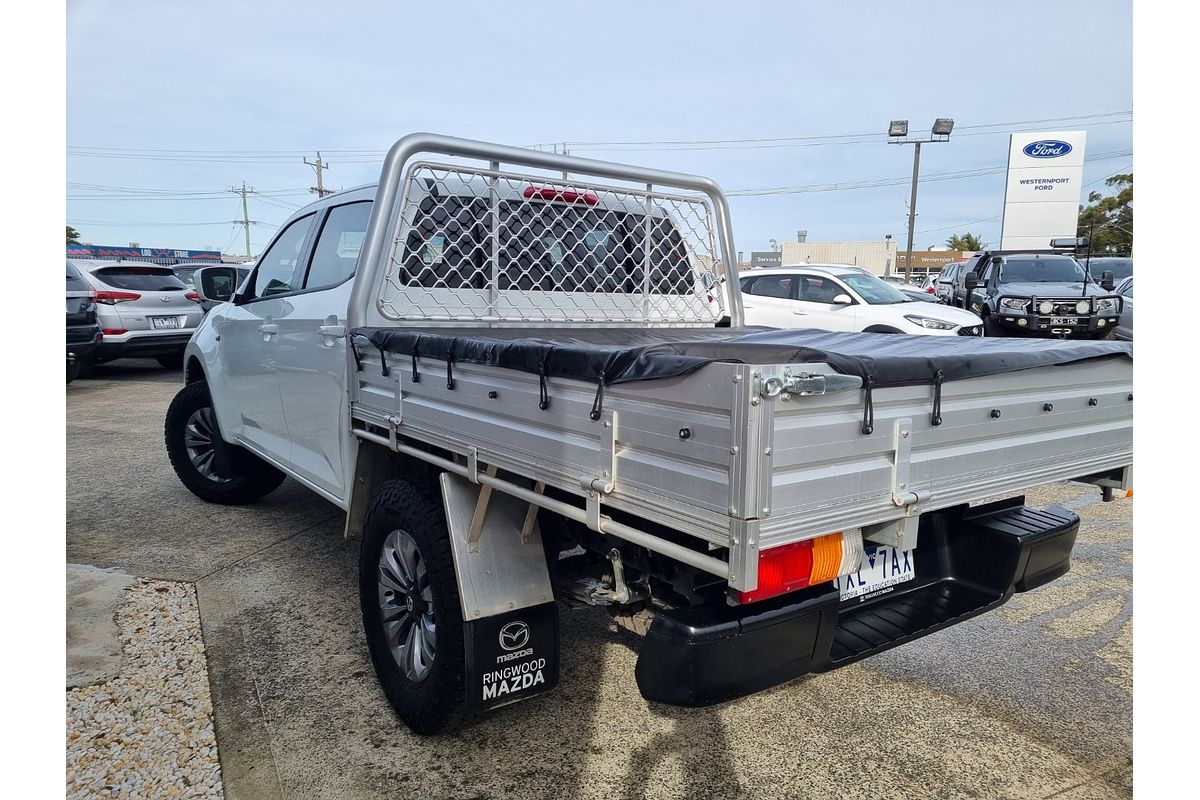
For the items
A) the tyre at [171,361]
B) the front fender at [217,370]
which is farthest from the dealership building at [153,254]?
the front fender at [217,370]

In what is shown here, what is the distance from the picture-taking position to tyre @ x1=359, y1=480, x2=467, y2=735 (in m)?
2.51

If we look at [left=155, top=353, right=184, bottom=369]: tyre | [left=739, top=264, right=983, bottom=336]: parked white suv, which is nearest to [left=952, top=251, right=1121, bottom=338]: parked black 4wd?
[left=739, top=264, right=983, bottom=336]: parked white suv

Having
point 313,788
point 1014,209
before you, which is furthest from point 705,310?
point 1014,209

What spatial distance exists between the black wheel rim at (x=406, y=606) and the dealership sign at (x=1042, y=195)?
2248cm

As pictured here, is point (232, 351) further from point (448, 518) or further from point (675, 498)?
point (675, 498)

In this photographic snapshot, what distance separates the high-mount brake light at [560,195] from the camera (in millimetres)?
3738

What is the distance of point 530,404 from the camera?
7.15 feet

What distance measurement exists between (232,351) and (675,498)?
11.9 feet

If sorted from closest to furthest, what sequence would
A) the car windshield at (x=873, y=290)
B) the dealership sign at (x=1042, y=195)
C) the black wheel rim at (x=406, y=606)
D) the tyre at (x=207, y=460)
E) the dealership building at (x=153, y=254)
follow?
the black wheel rim at (x=406, y=606)
the tyre at (x=207, y=460)
the car windshield at (x=873, y=290)
the dealership sign at (x=1042, y=195)
the dealership building at (x=153, y=254)

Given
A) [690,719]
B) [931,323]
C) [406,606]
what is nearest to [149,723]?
[406,606]

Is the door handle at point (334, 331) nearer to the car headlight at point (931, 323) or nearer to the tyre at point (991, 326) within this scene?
the car headlight at point (931, 323)

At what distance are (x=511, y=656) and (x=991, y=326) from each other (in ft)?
39.8

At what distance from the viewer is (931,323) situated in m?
10.1

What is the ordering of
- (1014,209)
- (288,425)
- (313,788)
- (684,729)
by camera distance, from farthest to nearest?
1. (1014,209)
2. (288,425)
3. (684,729)
4. (313,788)
